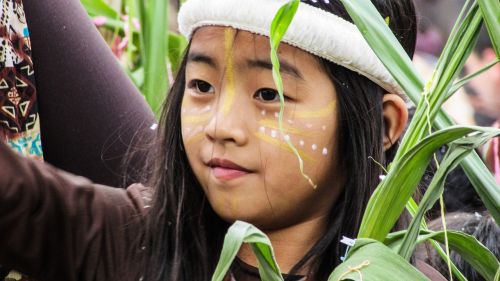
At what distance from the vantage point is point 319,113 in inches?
48.1

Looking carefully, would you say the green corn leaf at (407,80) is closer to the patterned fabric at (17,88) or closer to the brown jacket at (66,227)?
the brown jacket at (66,227)

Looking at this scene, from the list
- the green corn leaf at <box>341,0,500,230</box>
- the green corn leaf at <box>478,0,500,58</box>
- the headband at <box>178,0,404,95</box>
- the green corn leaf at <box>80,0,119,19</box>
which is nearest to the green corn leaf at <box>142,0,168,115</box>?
the green corn leaf at <box>80,0,119,19</box>

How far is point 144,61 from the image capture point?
6.03 ft

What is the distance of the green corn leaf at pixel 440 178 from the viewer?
0.88 metres

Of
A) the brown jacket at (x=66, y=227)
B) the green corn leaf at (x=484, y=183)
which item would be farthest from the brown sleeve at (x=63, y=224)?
the green corn leaf at (x=484, y=183)

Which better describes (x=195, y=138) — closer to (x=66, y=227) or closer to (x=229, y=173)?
(x=229, y=173)

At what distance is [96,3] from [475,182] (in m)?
1.22

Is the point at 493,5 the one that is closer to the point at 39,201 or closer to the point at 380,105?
the point at 380,105

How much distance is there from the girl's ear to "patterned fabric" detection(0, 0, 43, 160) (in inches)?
16.9

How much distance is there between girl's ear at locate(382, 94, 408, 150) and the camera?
4.25ft

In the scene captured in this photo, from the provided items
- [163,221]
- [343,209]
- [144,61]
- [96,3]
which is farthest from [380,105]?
[96,3]

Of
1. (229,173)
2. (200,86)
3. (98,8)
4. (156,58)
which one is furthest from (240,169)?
(98,8)

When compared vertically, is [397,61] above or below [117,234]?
above

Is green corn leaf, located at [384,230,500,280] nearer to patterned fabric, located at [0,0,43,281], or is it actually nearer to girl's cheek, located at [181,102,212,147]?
girl's cheek, located at [181,102,212,147]
